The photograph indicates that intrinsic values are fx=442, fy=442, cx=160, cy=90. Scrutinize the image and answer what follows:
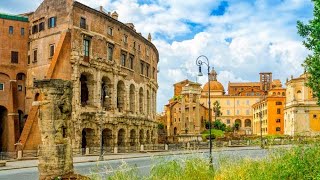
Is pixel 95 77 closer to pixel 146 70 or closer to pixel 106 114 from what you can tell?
pixel 106 114

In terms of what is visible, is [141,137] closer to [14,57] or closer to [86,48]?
[86,48]

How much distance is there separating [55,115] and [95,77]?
89.9 ft

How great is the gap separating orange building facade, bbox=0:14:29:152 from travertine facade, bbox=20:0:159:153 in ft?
3.58

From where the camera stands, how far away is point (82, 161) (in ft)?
104

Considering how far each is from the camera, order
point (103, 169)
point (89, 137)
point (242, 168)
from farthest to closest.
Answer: point (89, 137)
point (103, 169)
point (242, 168)

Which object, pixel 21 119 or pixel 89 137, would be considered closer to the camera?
pixel 89 137

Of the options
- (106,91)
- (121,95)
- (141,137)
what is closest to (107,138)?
(106,91)

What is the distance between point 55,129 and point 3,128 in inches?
1189

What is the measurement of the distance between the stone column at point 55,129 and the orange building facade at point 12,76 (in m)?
28.1

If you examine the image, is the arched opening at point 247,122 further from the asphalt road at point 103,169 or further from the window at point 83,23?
the asphalt road at point 103,169

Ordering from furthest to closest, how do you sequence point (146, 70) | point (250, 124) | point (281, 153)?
point (250, 124), point (146, 70), point (281, 153)

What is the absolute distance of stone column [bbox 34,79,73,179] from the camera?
49.1 feet

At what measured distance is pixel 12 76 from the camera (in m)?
43.0

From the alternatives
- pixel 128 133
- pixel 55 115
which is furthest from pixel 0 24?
pixel 55 115
